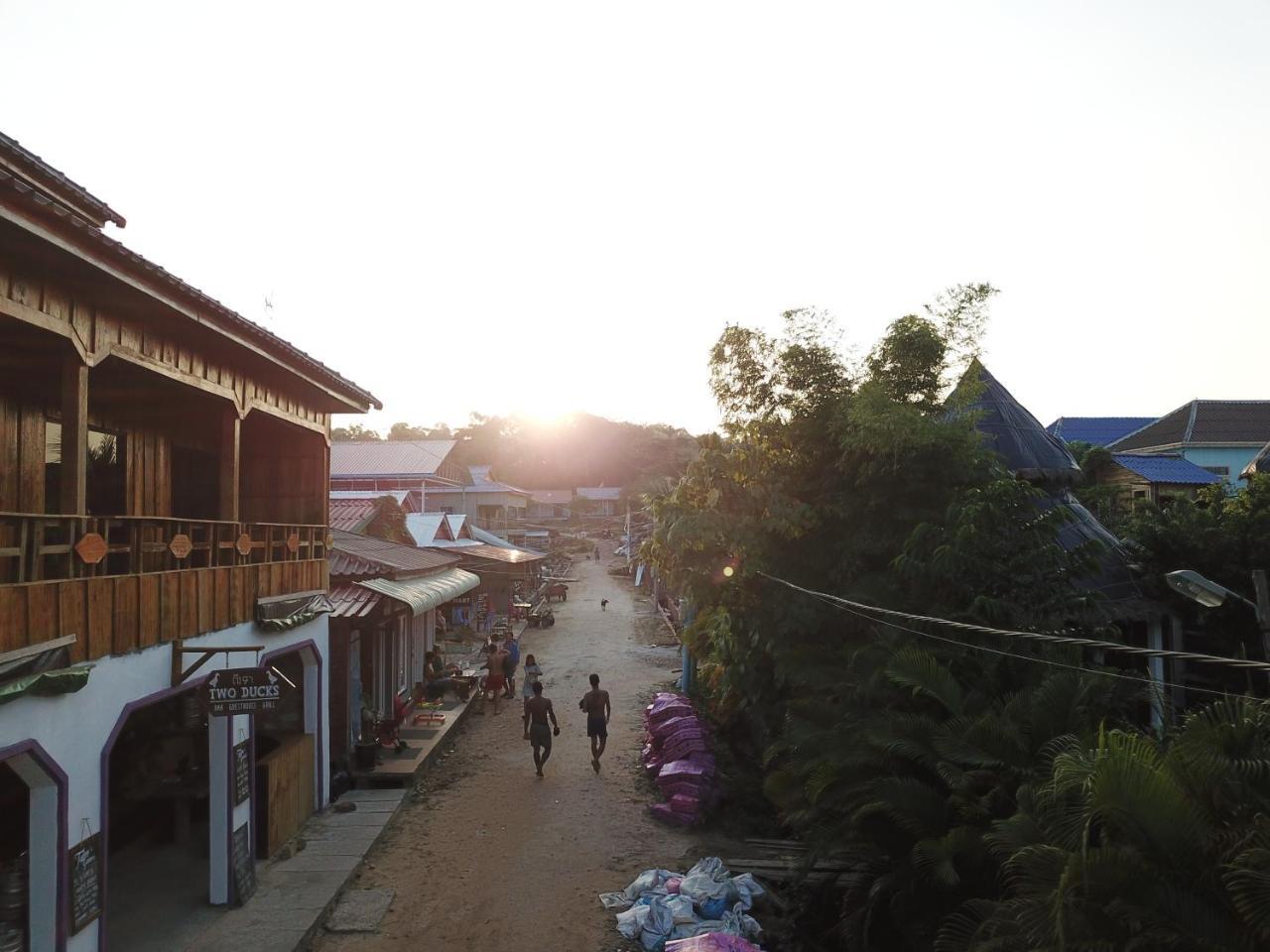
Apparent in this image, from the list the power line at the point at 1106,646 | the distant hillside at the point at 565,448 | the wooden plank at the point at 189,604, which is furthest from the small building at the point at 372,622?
the distant hillside at the point at 565,448

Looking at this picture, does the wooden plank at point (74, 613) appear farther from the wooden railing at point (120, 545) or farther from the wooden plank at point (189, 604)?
the wooden plank at point (189, 604)

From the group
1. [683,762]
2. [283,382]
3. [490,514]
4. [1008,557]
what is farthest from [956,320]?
[490,514]

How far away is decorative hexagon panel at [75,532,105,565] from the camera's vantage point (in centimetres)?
640

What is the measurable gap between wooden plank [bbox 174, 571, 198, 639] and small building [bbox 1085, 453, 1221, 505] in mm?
24730

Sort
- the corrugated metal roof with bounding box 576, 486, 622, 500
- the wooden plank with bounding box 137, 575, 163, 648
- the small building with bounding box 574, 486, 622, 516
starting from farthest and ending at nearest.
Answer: the corrugated metal roof with bounding box 576, 486, 622, 500
the small building with bounding box 574, 486, 622, 516
the wooden plank with bounding box 137, 575, 163, 648

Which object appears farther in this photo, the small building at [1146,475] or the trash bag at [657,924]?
the small building at [1146,475]

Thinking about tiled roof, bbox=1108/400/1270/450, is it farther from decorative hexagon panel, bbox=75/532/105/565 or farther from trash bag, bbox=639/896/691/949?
decorative hexagon panel, bbox=75/532/105/565

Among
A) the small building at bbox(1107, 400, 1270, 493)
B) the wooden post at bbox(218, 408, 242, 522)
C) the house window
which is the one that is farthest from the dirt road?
the small building at bbox(1107, 400, 1270, 493)

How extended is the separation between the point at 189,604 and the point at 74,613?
1851 mm

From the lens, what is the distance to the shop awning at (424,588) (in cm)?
1391

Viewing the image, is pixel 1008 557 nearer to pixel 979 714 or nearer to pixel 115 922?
pixel 979 714

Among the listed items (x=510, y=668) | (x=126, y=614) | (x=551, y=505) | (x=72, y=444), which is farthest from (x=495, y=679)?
(x=551, y=505)

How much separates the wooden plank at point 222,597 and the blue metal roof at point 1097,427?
129 ft

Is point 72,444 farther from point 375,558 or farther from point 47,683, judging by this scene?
point 375,558
